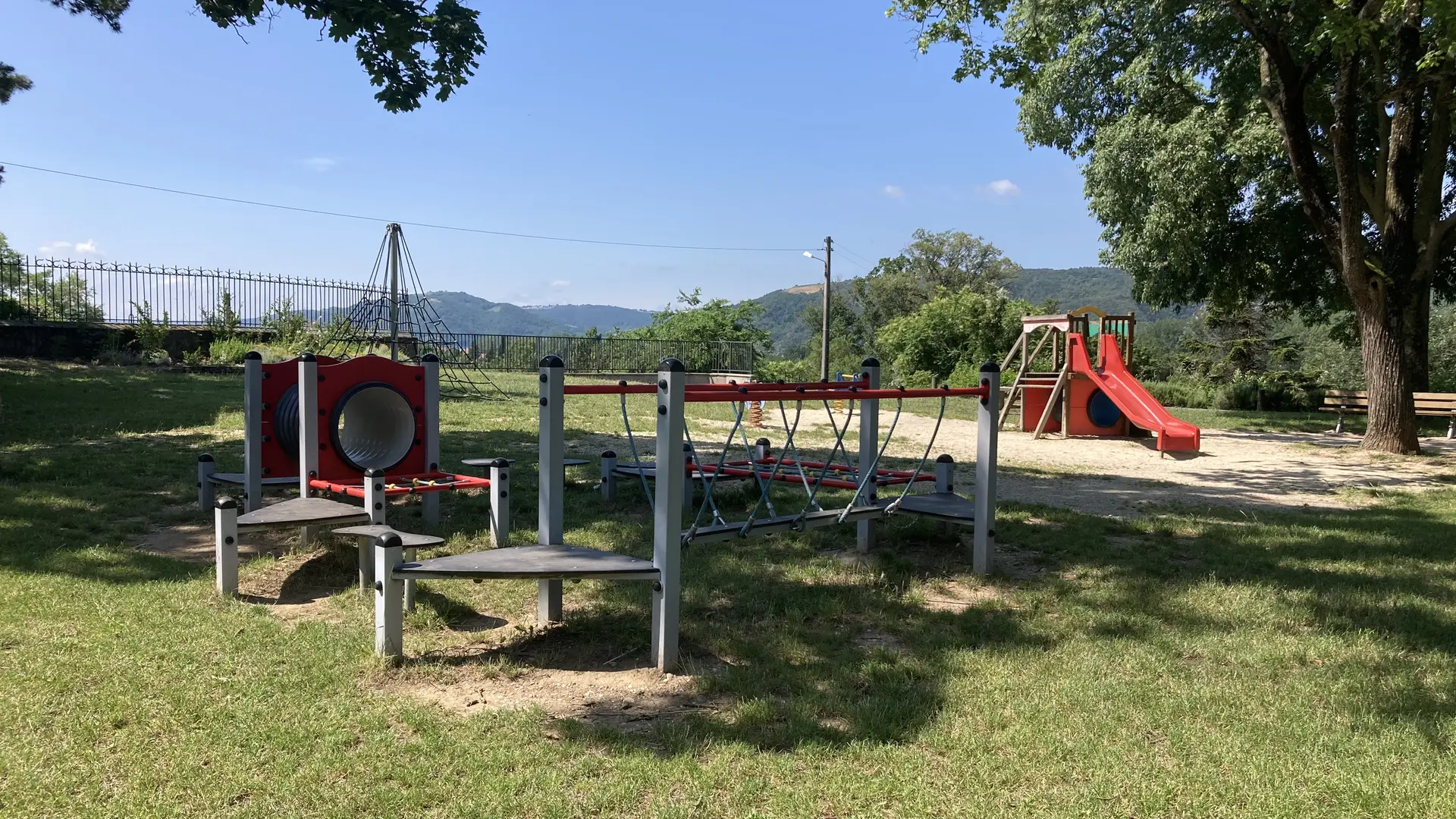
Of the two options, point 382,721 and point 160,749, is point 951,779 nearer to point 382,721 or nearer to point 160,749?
point 382,721

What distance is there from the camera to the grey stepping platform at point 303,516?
4996 mm

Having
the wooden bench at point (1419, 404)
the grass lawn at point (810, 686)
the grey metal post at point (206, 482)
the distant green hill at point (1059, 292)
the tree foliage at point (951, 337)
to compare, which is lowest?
the grass lawn at point (810, 686)

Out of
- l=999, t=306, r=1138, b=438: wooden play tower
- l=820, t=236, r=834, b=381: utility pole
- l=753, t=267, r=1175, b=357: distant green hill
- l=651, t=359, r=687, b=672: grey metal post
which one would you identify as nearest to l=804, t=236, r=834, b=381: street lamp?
l=820, t=236, r=834, b=381: utility pole

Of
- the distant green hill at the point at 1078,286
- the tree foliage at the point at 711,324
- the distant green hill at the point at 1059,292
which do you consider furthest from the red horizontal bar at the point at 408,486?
the distant green hill at the point at 1078,286

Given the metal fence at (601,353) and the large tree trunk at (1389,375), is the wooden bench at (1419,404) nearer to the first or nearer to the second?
the large tree trunk at (1389,375)

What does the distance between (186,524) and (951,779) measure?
18.9 feet

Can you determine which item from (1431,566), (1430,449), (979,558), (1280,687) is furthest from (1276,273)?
(1280,687)

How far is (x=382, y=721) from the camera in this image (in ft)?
10.6

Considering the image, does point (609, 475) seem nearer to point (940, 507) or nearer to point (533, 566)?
point (940, 507)

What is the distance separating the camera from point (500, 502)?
19.8 feet

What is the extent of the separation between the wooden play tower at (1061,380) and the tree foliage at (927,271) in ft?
191

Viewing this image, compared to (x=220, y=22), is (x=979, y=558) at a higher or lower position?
lower

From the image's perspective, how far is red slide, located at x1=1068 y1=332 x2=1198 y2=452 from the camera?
12672 millimetres

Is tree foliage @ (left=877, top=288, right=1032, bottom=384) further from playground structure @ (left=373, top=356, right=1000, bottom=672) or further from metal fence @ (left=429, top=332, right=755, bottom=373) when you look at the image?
playground structure @ (left=373, top=356, right=1000, bottom=672)
